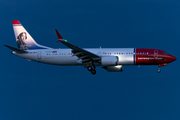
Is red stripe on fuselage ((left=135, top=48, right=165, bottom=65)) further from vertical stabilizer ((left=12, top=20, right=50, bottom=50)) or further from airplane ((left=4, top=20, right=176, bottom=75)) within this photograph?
vertical stabilizer ((left=12, top=20, right=50, bottom=50))

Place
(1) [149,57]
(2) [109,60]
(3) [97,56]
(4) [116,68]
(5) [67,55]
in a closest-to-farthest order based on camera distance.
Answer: (2) [109,60] < (1) [149,57] < (3) [97,56] < (5) [67,55] < (4) [116,68]

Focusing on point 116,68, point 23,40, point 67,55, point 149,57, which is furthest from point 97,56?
point 23,40

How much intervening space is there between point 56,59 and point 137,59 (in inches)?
513

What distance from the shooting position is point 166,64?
5828 cm

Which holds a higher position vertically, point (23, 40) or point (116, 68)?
point (23, 40)

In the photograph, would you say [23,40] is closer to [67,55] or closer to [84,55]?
[67,55]

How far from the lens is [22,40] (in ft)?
215

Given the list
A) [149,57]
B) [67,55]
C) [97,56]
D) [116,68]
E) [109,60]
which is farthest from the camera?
[116,68]

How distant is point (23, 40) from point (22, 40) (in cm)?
17

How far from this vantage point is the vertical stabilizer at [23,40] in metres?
64.8

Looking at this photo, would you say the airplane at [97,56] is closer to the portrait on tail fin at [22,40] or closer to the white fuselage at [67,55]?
the white fuselage at [67,55]

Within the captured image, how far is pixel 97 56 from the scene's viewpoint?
191ft

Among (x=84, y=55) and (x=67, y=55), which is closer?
(x=84, y=55)

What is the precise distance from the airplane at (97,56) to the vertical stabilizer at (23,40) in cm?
26
